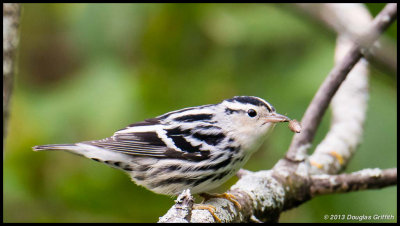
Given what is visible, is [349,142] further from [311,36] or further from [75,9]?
[75,9]

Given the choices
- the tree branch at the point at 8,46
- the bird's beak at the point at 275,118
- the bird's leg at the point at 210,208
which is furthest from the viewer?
the bird's beak at the point at 275,118

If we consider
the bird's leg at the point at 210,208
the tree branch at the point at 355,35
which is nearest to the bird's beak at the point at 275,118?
the bird's leg at the point at 210,208

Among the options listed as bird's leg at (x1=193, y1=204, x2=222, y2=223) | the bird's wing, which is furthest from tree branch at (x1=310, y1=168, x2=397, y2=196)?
bird's leg at (x1=193, y1=204, x2=222, y2=223)

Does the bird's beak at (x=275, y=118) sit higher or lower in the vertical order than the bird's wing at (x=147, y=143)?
higher

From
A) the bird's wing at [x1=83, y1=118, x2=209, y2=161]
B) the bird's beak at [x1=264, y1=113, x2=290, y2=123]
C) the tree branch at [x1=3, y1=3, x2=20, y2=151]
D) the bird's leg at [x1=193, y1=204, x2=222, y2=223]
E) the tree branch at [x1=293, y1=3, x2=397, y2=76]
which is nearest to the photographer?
the tree branch at [x1=293, y1=3, x2=397, y2=76]

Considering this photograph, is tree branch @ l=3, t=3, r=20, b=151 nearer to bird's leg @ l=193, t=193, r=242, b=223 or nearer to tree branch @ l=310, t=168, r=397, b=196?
bird's leg @ l=193, t=193, r=242, b=223

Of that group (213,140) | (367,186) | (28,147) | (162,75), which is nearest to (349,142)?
(367,186)

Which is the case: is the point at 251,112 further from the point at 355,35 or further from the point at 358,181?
the point at 355,35

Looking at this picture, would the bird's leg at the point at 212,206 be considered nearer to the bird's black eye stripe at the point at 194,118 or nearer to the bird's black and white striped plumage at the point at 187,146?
the bird's black and white striped plumage at the point at 187,146
